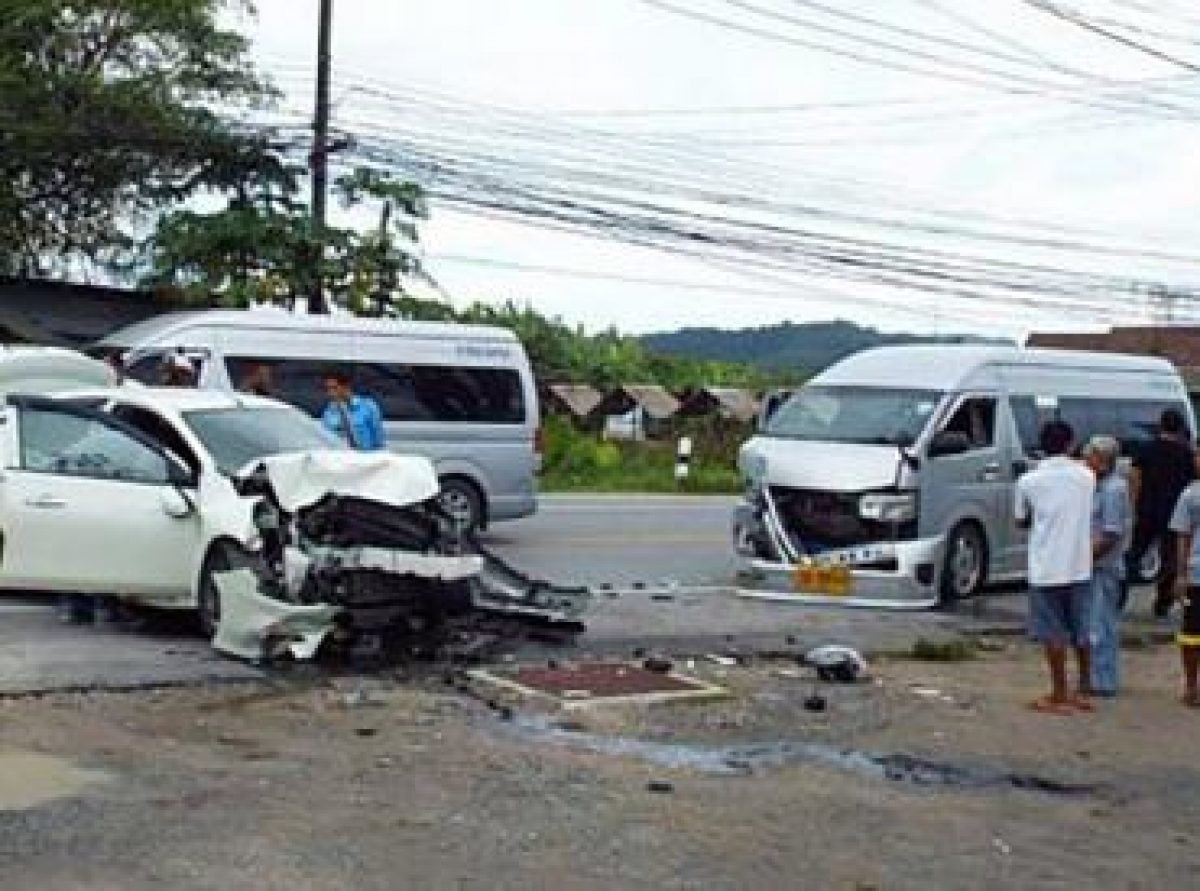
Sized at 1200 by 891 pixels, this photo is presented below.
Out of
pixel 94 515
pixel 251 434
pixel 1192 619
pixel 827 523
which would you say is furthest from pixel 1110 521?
pixel 94 515

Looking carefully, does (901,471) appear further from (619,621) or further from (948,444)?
(619,621)

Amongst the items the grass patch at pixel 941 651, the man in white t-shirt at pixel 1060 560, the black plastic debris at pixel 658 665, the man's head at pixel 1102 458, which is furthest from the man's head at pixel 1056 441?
the black plastic debris at pixel 658 665

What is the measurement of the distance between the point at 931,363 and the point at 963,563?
190 centimetres

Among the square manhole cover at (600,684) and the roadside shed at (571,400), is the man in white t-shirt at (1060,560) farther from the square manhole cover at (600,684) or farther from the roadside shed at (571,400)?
the roadside shed at (571,400)

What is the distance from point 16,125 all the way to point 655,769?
24665 mm

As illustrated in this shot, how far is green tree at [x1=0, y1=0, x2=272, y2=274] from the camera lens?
3173cm

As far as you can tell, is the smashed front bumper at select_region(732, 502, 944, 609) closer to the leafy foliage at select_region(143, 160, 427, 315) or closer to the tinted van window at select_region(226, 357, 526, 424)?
the tinted van window at select_region(226, 357, 526, 424)

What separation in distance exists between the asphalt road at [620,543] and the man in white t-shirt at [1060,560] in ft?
19.6

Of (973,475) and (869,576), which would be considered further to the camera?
(973,475)

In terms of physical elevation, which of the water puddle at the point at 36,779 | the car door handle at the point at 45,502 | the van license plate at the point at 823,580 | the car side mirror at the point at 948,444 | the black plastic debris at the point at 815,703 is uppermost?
the car side mirror at the point at 948,444

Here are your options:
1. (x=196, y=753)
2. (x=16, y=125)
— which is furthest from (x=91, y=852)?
(x=16, y=125)

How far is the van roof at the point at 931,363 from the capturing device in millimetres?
17609

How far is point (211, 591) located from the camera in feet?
40.5

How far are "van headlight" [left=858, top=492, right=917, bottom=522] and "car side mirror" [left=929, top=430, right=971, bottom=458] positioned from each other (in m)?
0.59
